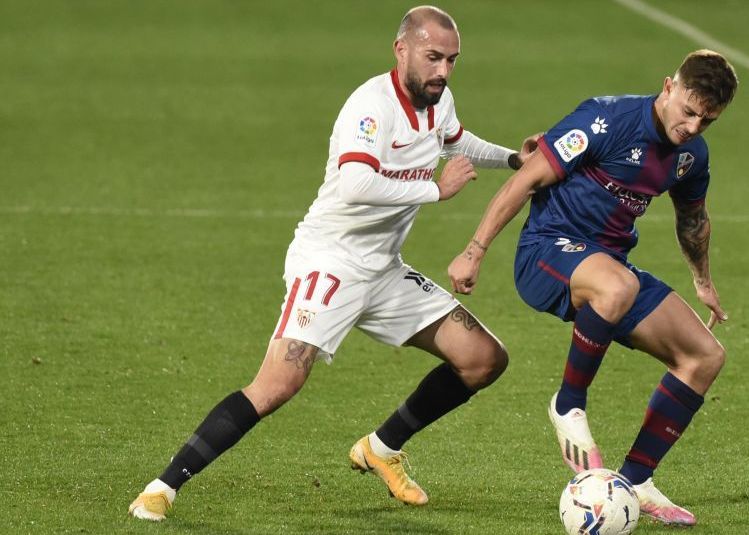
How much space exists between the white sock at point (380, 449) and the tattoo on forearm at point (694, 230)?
176 centimetres

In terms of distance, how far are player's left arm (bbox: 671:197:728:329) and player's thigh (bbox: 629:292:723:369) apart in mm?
632

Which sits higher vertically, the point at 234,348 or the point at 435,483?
the point at 435,483

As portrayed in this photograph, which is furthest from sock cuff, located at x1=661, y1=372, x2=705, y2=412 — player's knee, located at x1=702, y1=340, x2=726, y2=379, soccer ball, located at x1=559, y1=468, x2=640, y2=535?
soccer ball, located at x1=559, y1=468, x2=640, y2=535

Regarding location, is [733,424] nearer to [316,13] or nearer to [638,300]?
[638,300]

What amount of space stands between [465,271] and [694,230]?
4.64 feet

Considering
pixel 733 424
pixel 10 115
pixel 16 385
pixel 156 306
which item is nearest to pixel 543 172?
pixel 733 424

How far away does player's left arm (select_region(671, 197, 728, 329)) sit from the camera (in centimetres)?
758

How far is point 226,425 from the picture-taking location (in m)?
6.77

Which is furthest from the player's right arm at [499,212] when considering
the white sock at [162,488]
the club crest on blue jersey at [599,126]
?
the white sock at [162,488]

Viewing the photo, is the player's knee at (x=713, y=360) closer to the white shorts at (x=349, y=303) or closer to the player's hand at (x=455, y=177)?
the white shorts at (x=349, y=303)

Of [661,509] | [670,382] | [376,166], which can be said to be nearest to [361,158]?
[376,166]

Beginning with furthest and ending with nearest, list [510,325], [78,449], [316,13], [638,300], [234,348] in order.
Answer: [316,13] < [510,325] < [234,348] < [78,449] < [638,300]

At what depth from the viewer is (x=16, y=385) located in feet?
30.4

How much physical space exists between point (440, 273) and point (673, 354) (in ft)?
19.3
